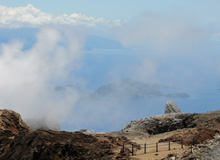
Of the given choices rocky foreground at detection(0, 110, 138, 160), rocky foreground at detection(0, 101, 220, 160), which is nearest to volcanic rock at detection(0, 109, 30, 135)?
rocky foreground at detection(0, 101, 220, 160)

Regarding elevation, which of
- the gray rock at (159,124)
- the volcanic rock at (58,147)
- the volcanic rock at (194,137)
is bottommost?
the volcanic rock at (58,147)

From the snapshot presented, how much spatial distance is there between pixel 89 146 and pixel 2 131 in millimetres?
12991

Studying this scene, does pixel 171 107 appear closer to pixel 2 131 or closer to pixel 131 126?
pixel 131 126

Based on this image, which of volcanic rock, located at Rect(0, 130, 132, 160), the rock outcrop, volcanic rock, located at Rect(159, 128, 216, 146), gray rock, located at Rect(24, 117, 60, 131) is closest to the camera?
volcanic rock, located at Rect(0, 130, 132, 160)

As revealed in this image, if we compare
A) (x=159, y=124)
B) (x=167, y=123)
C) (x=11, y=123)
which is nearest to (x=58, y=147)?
(x=11, y=123)

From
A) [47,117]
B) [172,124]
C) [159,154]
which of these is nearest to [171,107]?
[172,124]

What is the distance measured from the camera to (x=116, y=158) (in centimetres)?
3203

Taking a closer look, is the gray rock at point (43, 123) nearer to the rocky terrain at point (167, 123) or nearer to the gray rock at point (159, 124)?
the gray rock at point (159, 124)

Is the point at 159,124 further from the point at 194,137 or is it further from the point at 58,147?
the point at 58,147

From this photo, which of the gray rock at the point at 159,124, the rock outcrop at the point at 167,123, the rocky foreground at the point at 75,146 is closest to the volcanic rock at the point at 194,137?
the rocky foreground at the point at 75,146

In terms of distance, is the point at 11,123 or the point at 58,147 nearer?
the point at 58,147

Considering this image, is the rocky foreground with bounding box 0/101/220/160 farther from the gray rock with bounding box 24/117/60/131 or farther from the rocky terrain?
the gray rock with bounding box 24/117/60/131

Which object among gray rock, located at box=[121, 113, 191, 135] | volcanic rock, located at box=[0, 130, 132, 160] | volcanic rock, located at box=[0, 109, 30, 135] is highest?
gray rock, located at box=[121, 113, 191, 135]

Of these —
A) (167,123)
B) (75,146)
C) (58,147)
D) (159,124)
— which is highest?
(167,123)
